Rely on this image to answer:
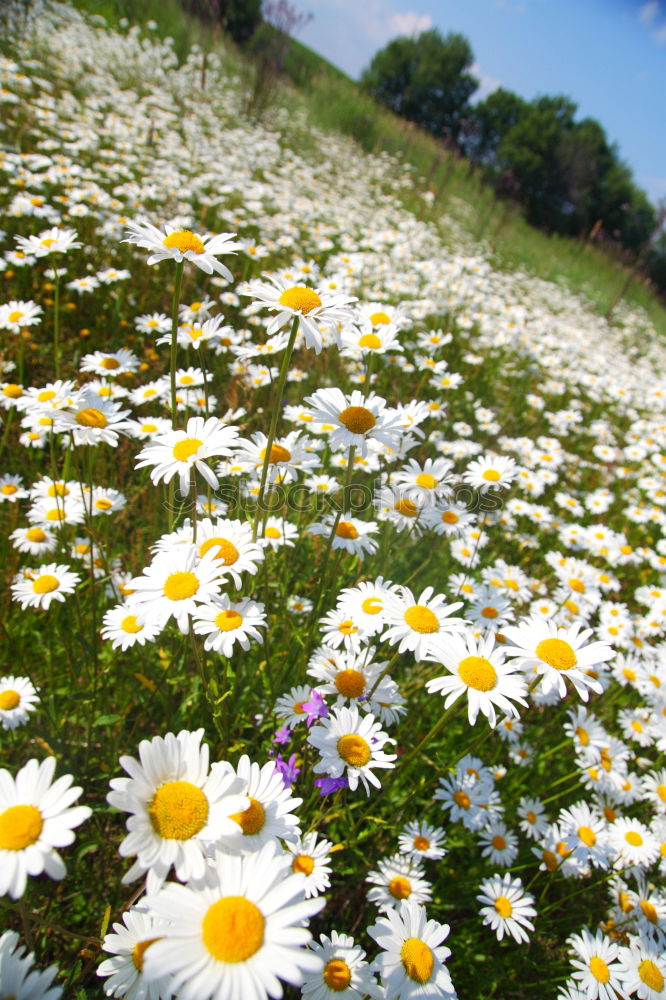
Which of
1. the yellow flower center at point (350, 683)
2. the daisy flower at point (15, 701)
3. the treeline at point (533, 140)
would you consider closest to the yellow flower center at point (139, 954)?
the yellow flower center at point (350, 683)

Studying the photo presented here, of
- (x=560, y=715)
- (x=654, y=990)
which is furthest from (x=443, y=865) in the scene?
(x=560, y=715)

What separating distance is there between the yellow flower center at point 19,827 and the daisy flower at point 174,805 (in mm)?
145

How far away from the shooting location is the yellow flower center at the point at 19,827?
879 mm

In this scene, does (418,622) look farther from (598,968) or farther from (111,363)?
(111,363)

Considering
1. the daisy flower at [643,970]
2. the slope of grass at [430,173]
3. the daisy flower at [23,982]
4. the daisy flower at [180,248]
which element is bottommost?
the daisy flower at [643,970]

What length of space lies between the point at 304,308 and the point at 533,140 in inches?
1389

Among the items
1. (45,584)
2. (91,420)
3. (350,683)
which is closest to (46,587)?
(45,584)

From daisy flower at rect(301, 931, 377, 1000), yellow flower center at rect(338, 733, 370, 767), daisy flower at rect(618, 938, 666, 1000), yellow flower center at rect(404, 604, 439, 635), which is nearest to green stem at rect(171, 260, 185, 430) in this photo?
yellow flower center at rect(404, 604, 439, 635)

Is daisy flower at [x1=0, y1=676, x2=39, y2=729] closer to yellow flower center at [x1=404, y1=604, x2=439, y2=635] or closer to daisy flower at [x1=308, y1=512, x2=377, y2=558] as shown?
daisy flower at [x1=308, y1=512, x2=377, y2=558]

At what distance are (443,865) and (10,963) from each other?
5.53ft

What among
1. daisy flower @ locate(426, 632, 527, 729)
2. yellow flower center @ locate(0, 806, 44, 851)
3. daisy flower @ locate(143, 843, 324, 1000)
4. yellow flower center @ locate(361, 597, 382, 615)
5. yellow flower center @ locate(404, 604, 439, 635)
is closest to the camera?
daisy flower @ locate(143, 843, 324, 1000)

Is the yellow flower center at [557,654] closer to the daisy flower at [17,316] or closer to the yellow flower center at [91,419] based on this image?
the yellow flower center at [91,419]

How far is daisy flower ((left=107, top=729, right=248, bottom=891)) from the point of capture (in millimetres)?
883

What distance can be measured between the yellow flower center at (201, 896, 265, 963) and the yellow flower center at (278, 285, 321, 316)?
53.9 inches
